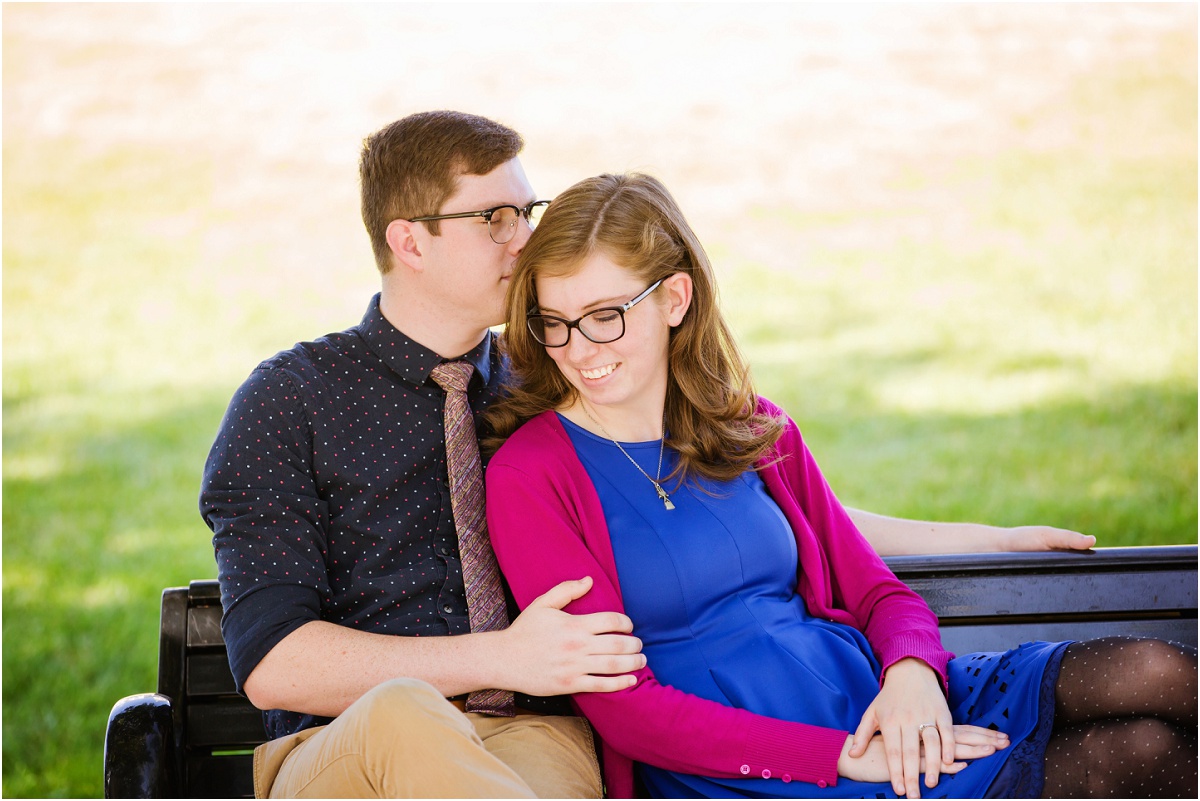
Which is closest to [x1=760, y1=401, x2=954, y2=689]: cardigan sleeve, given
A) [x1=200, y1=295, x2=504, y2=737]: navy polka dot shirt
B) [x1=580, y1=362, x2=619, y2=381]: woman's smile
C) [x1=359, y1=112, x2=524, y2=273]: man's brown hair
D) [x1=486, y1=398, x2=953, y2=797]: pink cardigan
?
[x1=486, y1=398, x2=953, y2=797]: pink cardigan

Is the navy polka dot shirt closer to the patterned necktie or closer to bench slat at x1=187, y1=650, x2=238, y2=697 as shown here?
the patterned necktie

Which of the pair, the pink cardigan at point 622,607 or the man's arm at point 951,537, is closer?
the pink cardigan at point 622,607

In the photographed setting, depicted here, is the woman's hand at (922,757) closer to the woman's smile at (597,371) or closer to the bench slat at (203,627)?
the woman's smile at (597,371)

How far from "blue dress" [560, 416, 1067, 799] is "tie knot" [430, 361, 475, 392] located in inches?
11.5

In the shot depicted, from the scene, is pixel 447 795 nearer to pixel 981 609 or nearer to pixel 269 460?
pixel 269 460

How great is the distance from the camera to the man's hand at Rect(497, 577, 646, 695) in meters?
2.24

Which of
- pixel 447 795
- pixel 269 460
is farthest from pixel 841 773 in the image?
pixel 269 460

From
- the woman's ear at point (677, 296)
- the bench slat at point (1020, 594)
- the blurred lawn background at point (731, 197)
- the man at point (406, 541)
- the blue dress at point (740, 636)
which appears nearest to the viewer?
the man at point (406, 541)

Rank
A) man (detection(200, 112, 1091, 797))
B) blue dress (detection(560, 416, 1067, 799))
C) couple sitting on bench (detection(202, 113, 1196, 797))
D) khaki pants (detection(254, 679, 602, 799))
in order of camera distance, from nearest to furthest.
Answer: khaki pants (detection(254, 679, 602, 799))
man (detection(200, 112, 1091, 797))
couple sitting on bench (detection(202, 113, 1196, 797))
blue dress (detection(560, 416, 1067, 799))

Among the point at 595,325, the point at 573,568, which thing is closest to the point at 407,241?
the point at 595,325

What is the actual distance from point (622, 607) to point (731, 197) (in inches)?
267

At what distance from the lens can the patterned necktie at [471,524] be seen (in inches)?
95.8

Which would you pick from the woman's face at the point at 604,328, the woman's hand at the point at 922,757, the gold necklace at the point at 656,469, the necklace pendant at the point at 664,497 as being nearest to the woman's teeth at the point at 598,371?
the woman's face at the point at 604,328

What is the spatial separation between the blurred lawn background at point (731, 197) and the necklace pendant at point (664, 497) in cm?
365
